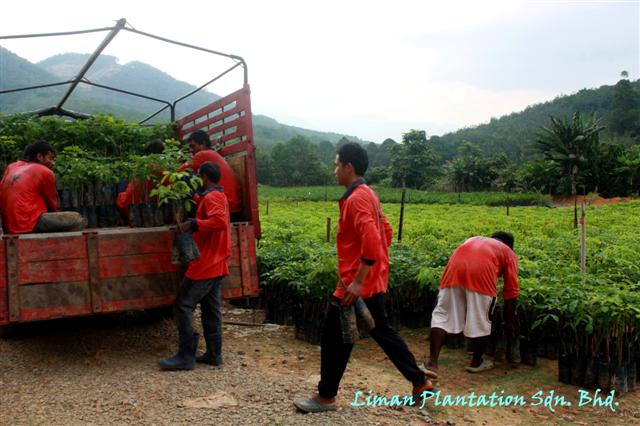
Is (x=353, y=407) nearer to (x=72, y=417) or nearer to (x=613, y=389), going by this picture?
(x=72, y=417)

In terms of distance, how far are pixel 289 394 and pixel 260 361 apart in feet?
4.27

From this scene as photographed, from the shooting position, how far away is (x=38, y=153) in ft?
17.2

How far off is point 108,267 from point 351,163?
90.3 inches

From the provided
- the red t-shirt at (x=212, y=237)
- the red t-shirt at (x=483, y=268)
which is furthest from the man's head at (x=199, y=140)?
the red t-shirt at (x=483, y=268)

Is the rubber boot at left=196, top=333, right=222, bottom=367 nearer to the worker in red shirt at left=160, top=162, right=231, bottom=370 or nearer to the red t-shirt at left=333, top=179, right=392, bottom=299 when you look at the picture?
the worker in red shirt at left=160, top=162, right=231, bottom=370

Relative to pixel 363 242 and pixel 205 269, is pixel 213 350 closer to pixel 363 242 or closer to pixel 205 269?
pixel 205 269

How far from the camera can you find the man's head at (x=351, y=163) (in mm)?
4031

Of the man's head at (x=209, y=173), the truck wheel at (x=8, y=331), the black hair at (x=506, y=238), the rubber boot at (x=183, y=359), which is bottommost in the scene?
the rubber boot at (x=183, y=359)

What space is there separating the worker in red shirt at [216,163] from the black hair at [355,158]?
1791 mm

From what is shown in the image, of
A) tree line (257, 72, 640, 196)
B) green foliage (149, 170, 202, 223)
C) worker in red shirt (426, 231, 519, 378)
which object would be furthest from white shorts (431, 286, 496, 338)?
tree line (257, 72, 640, 196)

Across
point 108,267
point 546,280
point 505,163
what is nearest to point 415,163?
point 505,163

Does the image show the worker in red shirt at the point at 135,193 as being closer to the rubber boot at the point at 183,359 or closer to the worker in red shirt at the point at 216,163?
the worker in red shirt at the point at 216,163

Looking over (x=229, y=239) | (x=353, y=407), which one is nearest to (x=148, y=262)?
(x=229, y=239)

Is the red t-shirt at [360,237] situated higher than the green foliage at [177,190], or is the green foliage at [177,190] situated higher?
the green foliage at [177,190]
